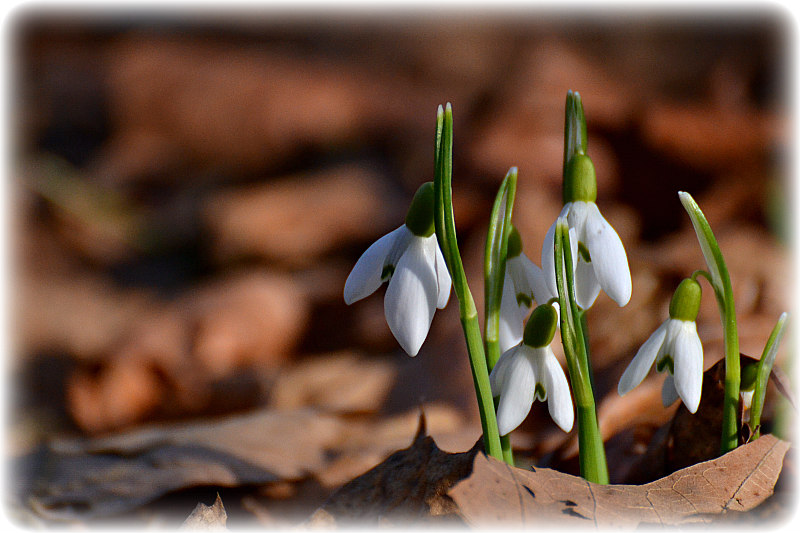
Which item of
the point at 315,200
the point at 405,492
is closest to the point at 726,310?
the point at 405,492

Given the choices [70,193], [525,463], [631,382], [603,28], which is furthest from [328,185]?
[631,382]

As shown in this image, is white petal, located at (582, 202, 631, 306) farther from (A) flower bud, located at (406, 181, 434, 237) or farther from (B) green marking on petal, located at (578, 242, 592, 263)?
(A) flower bud, located at (406, 181, 434, 237)

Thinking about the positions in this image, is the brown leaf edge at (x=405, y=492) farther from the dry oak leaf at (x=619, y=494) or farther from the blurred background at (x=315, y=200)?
the blurred background at (x=315, y=200)

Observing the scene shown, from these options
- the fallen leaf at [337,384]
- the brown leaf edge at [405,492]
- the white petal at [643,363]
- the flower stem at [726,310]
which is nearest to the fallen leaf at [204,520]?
the brown leaf edge at [405,492]

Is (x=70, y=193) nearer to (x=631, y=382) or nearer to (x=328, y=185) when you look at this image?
(x=328, y=185)

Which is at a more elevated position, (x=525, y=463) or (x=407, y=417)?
(x=525, y=463)

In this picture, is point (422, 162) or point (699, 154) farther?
point (422, 162)
